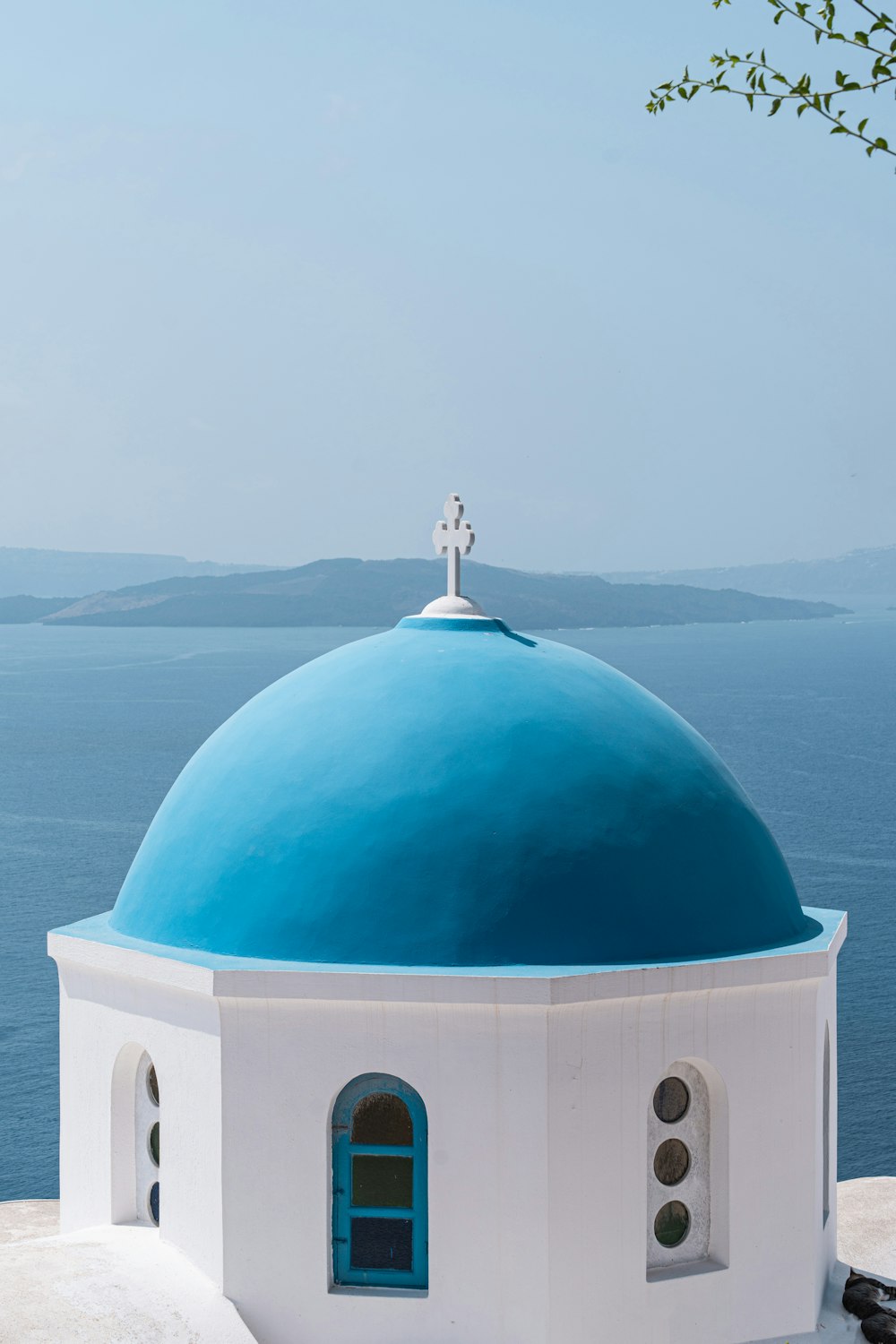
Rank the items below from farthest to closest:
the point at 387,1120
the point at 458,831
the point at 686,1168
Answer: the point at 686,1168 < the point at 458,831 < the point at 387,1120

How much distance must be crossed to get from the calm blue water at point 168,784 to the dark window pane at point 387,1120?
2374 cm

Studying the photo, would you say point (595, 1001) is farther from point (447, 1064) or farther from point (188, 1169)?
point (188, 1169)

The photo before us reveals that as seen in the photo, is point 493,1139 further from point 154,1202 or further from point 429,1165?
point 154,1202

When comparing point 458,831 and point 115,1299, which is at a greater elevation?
point 458,831

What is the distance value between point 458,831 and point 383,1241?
7.87 ft

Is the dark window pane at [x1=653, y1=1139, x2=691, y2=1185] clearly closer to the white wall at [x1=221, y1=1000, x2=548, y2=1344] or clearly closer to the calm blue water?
the white wall at [x1=221, y1=1000, x2=548, y2=1344]

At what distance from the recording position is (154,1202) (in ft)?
35.2

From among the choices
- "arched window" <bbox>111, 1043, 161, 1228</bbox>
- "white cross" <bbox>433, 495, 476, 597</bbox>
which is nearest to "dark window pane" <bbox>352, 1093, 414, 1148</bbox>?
"arched window" <bbox>111, 1043, 161, 1228</bbox>

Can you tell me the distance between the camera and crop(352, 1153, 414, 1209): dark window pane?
963 cm

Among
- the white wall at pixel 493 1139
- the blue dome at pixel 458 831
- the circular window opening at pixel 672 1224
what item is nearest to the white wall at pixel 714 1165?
the white wall at pixel 493 1139

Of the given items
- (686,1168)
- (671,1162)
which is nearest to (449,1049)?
(671,1162)

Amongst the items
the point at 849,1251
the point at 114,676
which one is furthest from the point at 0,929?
the point at 114,676

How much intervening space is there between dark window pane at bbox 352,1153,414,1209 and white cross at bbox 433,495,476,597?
3.92 metres

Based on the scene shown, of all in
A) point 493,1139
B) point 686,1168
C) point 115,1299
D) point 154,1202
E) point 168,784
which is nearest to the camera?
point 115,1299
